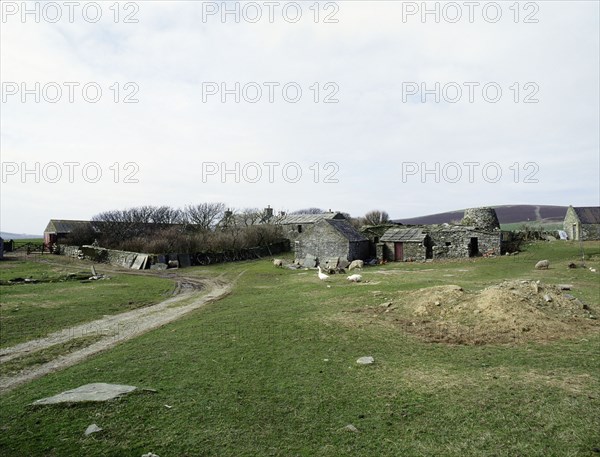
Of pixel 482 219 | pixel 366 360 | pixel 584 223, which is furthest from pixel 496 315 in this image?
pixel 584 223

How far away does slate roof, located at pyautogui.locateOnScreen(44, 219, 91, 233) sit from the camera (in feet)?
239

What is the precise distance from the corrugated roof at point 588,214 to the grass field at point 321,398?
5176cm

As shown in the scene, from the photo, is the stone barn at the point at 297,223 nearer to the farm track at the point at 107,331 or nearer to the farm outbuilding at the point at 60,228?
the farm outbuilding at the point at 60,228

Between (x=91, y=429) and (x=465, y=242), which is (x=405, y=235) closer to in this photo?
(x=465, y=242)

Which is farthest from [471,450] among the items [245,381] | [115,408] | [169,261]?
[169,261]

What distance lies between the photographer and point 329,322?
1495 cm

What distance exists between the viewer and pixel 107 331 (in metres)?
16.3

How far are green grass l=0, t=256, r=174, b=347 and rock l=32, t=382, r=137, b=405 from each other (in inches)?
317

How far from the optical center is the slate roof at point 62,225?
7281 cm

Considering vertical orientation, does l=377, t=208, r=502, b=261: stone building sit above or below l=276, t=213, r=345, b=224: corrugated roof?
below

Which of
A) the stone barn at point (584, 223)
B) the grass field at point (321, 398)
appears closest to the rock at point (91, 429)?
the grass field at point (321, 398)

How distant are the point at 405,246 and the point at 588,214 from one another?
3123cm

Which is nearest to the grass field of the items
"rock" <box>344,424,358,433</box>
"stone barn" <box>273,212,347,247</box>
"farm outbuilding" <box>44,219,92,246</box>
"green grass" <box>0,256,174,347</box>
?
"rock" <box>344,424,358,433</box>

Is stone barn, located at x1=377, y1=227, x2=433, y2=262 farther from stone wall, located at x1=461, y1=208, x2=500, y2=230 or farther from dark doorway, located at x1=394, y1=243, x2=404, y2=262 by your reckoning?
stone wall, located at x1=461, y1=208, x2=500, y2=230
